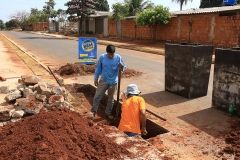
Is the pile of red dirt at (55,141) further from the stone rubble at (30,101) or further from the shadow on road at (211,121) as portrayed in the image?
the shadow on road at (211,121)

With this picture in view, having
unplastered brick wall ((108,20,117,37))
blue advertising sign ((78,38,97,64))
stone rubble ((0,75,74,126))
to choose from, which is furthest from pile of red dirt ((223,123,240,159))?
unplastered brick wall ((108,20,117,37))

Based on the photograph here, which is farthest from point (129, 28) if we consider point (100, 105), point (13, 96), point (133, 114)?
point (133, 114)

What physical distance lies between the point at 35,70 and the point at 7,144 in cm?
691

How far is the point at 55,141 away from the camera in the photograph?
3.22m

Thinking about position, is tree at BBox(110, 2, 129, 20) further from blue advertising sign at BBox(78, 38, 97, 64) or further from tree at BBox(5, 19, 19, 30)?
tree at BBox(5, 19, 19, 30)

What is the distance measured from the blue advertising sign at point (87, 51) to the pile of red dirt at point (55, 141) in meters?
6.79

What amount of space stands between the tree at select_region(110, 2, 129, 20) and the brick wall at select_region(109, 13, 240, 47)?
7.28 m

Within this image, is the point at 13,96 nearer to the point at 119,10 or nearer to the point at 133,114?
the point at 133,114

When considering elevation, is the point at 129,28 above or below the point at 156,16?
below

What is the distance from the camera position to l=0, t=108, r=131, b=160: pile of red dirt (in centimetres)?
300

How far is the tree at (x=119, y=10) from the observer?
1178 inches

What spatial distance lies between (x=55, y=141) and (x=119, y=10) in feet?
94.0

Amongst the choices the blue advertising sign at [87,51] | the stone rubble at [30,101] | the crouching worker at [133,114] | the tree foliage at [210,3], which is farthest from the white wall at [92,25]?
the crouching worker at [133,114]

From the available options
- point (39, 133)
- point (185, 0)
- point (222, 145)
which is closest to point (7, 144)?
point (39, 133)
